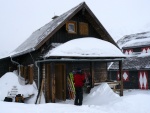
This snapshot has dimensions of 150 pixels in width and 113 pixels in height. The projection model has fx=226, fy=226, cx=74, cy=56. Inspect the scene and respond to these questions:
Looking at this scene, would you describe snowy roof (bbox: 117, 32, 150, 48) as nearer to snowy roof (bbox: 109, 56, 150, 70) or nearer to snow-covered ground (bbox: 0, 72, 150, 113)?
snowy roof (bbox: 109, 56, 150, 70)

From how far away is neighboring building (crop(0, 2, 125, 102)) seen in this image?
13.6m

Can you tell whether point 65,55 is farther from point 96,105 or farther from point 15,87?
point 15,87

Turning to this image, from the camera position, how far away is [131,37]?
31562 mm

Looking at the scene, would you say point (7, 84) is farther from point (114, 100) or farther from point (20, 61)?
point (114, 100)

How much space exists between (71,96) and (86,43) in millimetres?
3678

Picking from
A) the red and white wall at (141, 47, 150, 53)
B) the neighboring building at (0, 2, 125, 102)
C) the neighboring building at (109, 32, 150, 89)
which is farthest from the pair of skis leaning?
the red and white wall at (141, 47, 150, 53)

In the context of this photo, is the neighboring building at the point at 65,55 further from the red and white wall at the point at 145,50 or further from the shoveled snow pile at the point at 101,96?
the red and white wall at the point at 145,50

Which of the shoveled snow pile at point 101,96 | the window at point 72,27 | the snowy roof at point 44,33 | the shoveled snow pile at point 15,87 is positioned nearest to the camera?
the shoveled snow pile at point 101,96

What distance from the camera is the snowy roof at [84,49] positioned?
1306 cm

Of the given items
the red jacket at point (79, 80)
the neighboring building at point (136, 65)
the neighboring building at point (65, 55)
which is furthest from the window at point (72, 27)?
the neighboring building at point (136, 65)

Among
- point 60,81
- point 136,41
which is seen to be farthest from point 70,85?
point 136,41

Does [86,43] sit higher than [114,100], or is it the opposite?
[86,43]

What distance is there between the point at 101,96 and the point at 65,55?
3326 millimetres

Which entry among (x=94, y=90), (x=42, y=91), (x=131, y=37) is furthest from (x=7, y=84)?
(x=131, y=37)
